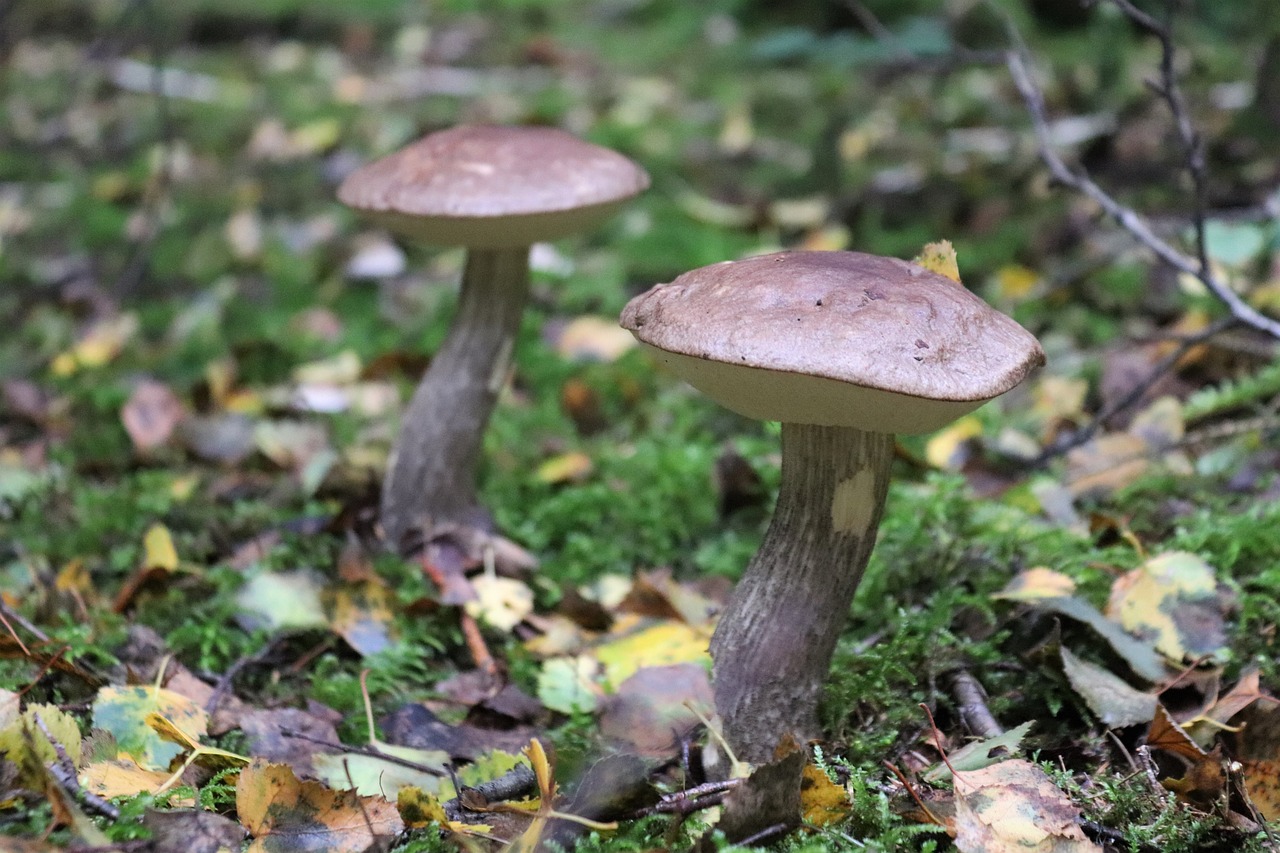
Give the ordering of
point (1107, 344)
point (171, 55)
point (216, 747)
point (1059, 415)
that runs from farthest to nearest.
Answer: point (171, 55)
point (1107, 344)
point (1059, 415)
point (216, 747)

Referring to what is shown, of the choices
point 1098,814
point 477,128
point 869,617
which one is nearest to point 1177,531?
point 869,617

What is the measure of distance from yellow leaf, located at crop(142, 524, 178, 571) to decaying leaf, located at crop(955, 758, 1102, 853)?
5.72 ft

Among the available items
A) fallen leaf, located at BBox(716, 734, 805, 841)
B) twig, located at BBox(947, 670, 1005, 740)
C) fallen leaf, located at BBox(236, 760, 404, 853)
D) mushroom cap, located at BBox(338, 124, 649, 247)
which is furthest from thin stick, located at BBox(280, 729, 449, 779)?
mushroom cap, located at BBox(338, 124, 649, 247)

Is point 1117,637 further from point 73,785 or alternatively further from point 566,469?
point 73,785

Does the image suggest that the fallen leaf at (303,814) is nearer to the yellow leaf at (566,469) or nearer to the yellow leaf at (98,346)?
the yellow leaf at (566,469)

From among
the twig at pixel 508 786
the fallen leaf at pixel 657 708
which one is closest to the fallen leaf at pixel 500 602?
the fallen leaf at pixel 657 708

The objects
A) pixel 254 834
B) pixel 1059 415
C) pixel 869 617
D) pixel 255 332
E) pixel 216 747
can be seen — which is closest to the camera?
pixel 254 834

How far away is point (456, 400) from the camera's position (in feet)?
7.97

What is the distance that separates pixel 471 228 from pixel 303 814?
4.06 ft

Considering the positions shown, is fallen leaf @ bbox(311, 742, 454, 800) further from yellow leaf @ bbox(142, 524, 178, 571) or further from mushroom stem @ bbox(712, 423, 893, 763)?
yellow leaf @ bbox(142, 524, 178, 571)

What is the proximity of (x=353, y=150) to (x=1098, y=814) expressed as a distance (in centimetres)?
473

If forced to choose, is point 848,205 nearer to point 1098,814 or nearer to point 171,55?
point 1098,814

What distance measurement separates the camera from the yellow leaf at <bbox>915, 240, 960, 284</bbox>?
1685 mm

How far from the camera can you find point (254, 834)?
1.35 metres
